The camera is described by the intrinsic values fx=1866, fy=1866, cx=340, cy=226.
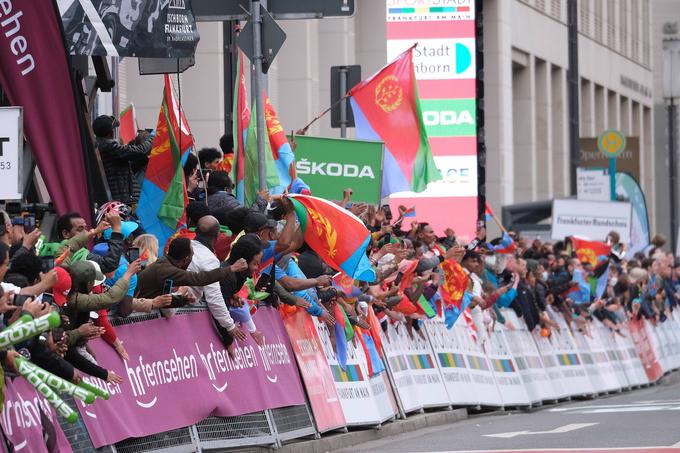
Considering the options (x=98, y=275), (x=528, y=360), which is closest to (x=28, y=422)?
(x=98, y=275)

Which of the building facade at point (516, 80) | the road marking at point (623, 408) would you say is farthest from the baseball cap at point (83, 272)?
the building facade at point (516, 80)

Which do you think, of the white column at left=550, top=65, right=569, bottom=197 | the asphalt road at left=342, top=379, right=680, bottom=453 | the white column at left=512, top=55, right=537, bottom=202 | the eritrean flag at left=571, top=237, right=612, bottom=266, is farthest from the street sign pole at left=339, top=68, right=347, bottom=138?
the white column at left=550, top=65, right=569, bottom=197

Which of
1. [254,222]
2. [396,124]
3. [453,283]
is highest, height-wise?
[396,124]

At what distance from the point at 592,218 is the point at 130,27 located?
2090 centimetres

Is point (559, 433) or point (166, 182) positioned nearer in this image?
point (166, 182)

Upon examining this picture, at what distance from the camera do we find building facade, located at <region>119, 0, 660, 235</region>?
92.7 feet

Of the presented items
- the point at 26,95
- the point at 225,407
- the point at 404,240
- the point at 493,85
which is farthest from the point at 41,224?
the point at 493,85

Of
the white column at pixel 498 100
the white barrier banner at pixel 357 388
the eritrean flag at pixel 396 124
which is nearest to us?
the white barrier banner at pixel 357 388

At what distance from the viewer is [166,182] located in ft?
49.5

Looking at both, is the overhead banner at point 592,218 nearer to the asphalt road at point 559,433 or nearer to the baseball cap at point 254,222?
the asphalt road at point 559,433

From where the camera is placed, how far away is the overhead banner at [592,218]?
3416 centimetres

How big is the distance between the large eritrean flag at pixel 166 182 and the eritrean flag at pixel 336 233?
973mm

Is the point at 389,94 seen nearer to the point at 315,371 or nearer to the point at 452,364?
the point at 452,364

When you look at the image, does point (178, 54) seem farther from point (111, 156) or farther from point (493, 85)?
point (493, 85)
